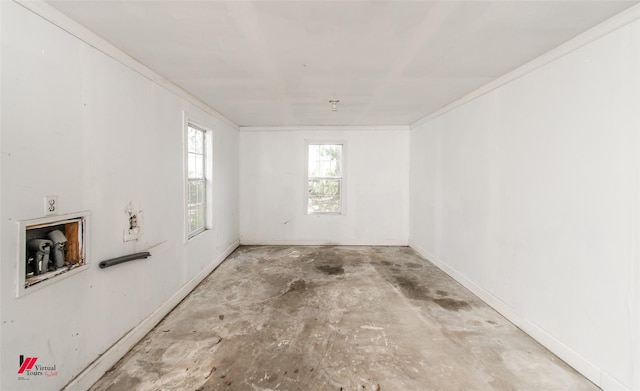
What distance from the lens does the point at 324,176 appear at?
223 inches

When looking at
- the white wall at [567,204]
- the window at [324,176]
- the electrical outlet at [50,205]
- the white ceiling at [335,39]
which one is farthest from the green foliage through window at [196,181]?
the white wall at [567,204]

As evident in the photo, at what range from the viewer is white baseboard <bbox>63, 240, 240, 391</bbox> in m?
1.75

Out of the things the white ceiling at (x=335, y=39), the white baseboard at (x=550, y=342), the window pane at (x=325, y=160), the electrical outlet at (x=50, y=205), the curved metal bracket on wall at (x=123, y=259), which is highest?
the white ceiling at (x=335, y=39)

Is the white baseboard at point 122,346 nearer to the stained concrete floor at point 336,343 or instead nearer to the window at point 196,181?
the stained concrete floor at point 336,343

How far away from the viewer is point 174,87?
294cm

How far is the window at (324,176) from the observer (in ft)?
18.6

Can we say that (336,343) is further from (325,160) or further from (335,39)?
(325,160)

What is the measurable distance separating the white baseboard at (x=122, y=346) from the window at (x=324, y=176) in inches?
118

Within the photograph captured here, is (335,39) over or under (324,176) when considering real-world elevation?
over

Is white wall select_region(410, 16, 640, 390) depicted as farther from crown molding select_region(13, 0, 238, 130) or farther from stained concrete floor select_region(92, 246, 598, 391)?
crown molding select_region(13, 0, 238, 130)

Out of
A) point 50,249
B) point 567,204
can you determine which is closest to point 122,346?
point 50,249

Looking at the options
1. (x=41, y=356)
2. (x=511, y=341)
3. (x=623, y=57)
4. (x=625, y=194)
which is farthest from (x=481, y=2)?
(x=41, y=356)

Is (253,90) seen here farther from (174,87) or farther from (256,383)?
(256,383)

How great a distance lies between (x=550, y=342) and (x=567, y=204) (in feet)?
3.79
